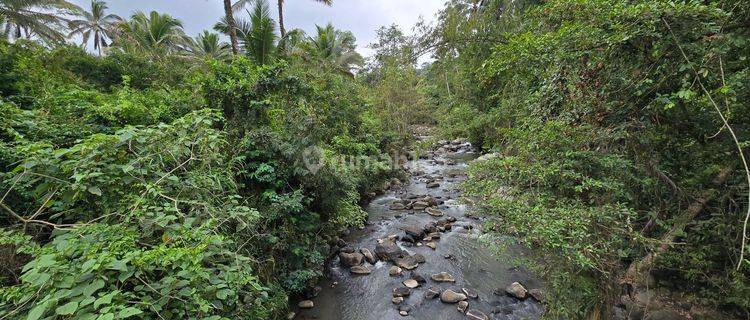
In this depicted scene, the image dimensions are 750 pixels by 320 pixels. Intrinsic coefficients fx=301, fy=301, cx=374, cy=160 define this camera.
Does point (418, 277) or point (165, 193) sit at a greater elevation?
point (165, 193)

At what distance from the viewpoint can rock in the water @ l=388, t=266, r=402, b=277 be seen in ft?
17.3

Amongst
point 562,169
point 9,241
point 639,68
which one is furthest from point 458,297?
point 9,241

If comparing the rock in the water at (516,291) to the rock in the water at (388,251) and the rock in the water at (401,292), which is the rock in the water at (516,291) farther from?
the rock in the water at (388,251)

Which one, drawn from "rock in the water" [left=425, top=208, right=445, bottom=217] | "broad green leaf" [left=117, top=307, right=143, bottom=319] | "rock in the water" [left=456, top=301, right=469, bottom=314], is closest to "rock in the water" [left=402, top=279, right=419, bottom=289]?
"rock in the water" [left=456, top=301, right=469, bottom=314]

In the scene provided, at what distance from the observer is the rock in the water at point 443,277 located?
507 centimetres

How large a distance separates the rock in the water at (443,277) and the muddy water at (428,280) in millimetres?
85

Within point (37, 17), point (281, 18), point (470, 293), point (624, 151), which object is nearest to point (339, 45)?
point (281, 18)

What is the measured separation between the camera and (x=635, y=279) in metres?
3.12

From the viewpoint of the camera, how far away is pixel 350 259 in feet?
18.2

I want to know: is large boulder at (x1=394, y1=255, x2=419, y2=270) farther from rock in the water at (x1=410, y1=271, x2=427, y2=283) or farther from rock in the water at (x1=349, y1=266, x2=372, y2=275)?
rock in the water at (x1=349, y1=266, x2=372, y2=275)

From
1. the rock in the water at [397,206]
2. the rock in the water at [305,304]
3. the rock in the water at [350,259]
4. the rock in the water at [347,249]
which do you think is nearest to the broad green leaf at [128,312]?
the rock in the water at [305,304]

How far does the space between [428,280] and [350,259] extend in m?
1.44

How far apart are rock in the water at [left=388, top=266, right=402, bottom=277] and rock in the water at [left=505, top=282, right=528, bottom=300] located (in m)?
1.75

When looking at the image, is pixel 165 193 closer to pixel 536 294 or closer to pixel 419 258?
pixel 419 258
